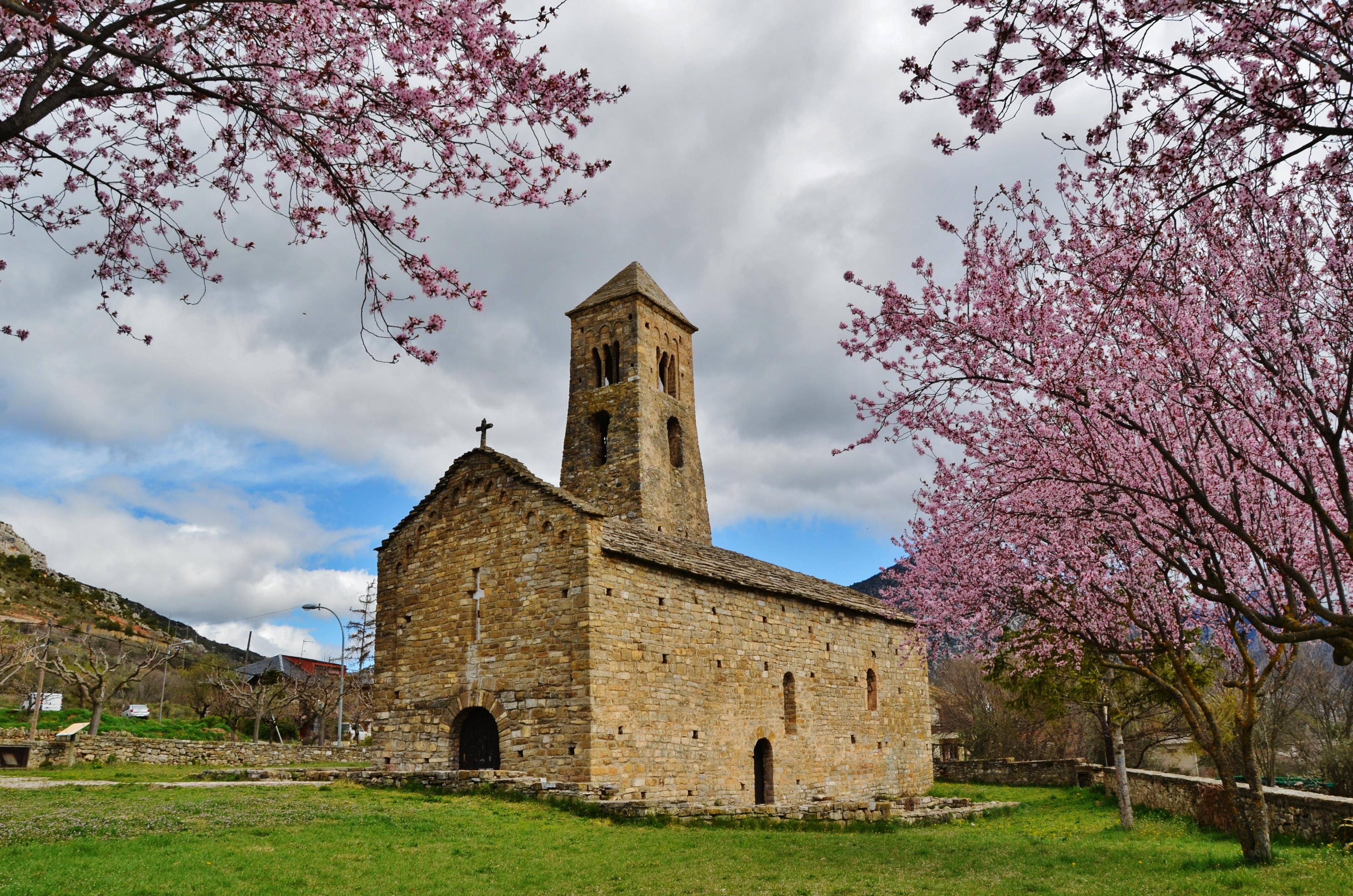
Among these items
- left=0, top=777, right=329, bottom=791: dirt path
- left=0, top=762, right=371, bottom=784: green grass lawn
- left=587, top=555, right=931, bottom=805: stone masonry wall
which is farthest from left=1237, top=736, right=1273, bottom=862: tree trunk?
left=0, top=762, right=371, bottom=784: green grass lawn

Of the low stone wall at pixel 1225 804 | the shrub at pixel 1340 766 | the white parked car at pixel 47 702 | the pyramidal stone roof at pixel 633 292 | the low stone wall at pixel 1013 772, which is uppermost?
the pyramidal stone roof at pixel 633 292

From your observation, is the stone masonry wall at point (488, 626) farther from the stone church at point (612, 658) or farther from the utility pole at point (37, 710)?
the utility pole at point (37, 710)

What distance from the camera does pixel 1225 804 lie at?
15.3 m

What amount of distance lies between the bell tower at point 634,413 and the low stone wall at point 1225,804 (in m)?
15.2

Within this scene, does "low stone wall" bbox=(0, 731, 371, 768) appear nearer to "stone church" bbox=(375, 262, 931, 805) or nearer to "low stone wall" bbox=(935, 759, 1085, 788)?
"stone church" bbox=(375, 262, 931, 805)

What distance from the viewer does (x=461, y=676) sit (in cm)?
1784

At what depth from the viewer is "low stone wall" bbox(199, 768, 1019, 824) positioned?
1375 centimetres

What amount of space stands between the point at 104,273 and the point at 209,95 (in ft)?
7.23

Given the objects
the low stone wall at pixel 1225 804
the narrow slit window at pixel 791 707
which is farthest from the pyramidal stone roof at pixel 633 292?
the low stone wall at pixel 1225 804

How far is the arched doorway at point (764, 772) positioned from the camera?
19.6 meters

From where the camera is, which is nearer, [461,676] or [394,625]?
[461,676]

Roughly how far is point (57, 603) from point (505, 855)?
72.7 meters

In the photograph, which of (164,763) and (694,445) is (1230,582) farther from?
(164,763)

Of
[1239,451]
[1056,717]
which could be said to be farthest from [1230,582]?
[1056,717]
